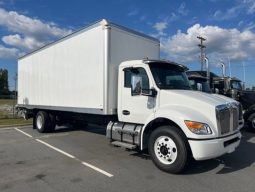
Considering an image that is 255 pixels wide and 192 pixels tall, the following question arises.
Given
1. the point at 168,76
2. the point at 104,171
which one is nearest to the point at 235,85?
the point at 168,76

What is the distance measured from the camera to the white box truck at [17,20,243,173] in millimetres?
5914

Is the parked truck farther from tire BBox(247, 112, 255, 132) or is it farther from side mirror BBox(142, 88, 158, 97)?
side mirror BBox(142, 88, 158, 97)

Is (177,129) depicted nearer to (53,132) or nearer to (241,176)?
(241,176)

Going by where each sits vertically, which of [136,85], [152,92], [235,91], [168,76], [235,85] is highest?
[235,85]

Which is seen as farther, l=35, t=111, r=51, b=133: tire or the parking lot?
l=35, t=111, r=51, b=133: tire

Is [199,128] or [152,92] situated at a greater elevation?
[152,92]

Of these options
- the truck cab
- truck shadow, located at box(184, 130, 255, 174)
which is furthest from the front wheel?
the truck cab

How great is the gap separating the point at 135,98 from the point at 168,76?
3.45ft

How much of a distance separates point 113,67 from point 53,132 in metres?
5.76

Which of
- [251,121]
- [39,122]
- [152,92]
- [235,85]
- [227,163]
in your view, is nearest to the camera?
[152,92]

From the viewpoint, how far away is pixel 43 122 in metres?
11.7

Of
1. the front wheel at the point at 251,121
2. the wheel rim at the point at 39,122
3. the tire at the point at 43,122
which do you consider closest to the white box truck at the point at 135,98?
the tire at the point at 43,122

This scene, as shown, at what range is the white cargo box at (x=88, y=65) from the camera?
7.88 m

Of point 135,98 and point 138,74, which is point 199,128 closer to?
point 135,98
